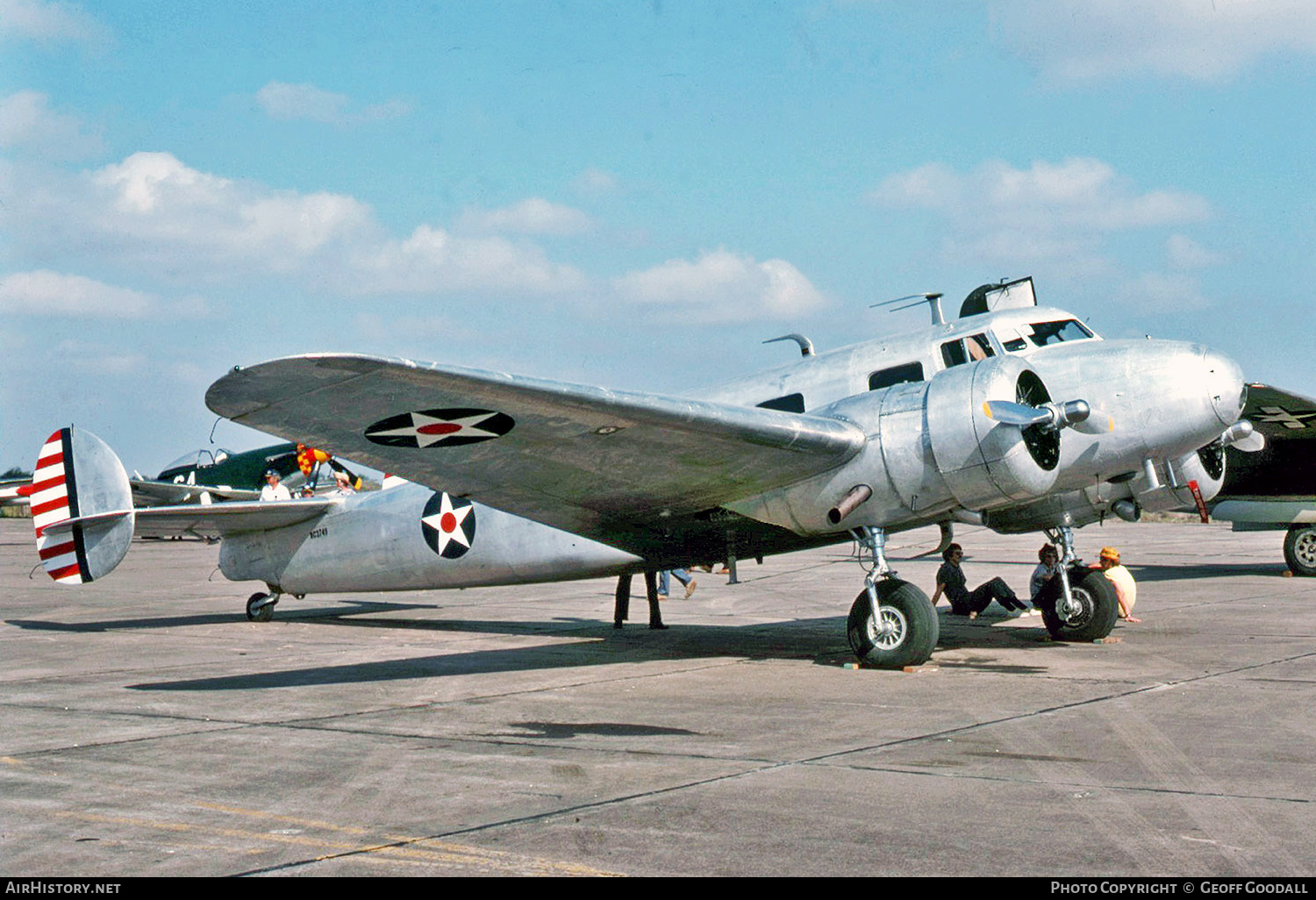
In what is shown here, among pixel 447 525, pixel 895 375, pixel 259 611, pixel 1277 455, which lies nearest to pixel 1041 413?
pixel 895 375

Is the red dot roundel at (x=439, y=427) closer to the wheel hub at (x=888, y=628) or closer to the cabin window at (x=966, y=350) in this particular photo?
the wheel hub at (x=888, y=628)

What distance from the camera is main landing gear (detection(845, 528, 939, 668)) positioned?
10102mm

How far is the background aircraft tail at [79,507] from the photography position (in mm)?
12844

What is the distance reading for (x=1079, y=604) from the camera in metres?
12.6

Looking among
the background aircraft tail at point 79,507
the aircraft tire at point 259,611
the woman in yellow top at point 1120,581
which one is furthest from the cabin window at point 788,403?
the aircraft tire at point 259,611

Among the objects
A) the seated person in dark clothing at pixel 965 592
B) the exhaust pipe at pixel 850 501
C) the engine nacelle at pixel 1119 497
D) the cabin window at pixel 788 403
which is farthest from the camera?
the seated person in dark clothing at pixel 965 592

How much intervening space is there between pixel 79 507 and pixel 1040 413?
1022 centimetres

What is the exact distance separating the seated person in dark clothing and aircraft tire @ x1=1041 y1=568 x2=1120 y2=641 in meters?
2.36

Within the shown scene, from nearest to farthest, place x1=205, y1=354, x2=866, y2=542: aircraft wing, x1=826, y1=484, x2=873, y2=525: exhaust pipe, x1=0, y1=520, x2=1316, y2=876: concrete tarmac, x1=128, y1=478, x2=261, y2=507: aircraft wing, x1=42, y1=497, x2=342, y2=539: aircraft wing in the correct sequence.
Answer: x1=0, y1=520, x2=1316, y2=876: concrete tarmac, x1=205, y1=354, x2=866, y2=542: aircraft wing, x1=826, y1=484, x2=873, y2=525: exhaust pipe, x1=42, y1=497, x2=342, y2=539: aircraft wing, x1=128, y1=478, x2=261, y2=507: aircraft wing

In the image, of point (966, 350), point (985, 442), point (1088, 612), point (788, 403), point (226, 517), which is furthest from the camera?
point (226, 517)

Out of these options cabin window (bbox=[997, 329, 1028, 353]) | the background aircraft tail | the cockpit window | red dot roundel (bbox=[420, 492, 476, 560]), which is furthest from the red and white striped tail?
the cockpit window

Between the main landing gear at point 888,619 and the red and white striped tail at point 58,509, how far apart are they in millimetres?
8390

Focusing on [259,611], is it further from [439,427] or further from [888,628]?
[888,628]

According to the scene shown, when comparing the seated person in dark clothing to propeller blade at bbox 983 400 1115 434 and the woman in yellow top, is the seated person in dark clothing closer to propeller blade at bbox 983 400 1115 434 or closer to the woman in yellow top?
the woman in yellow top
